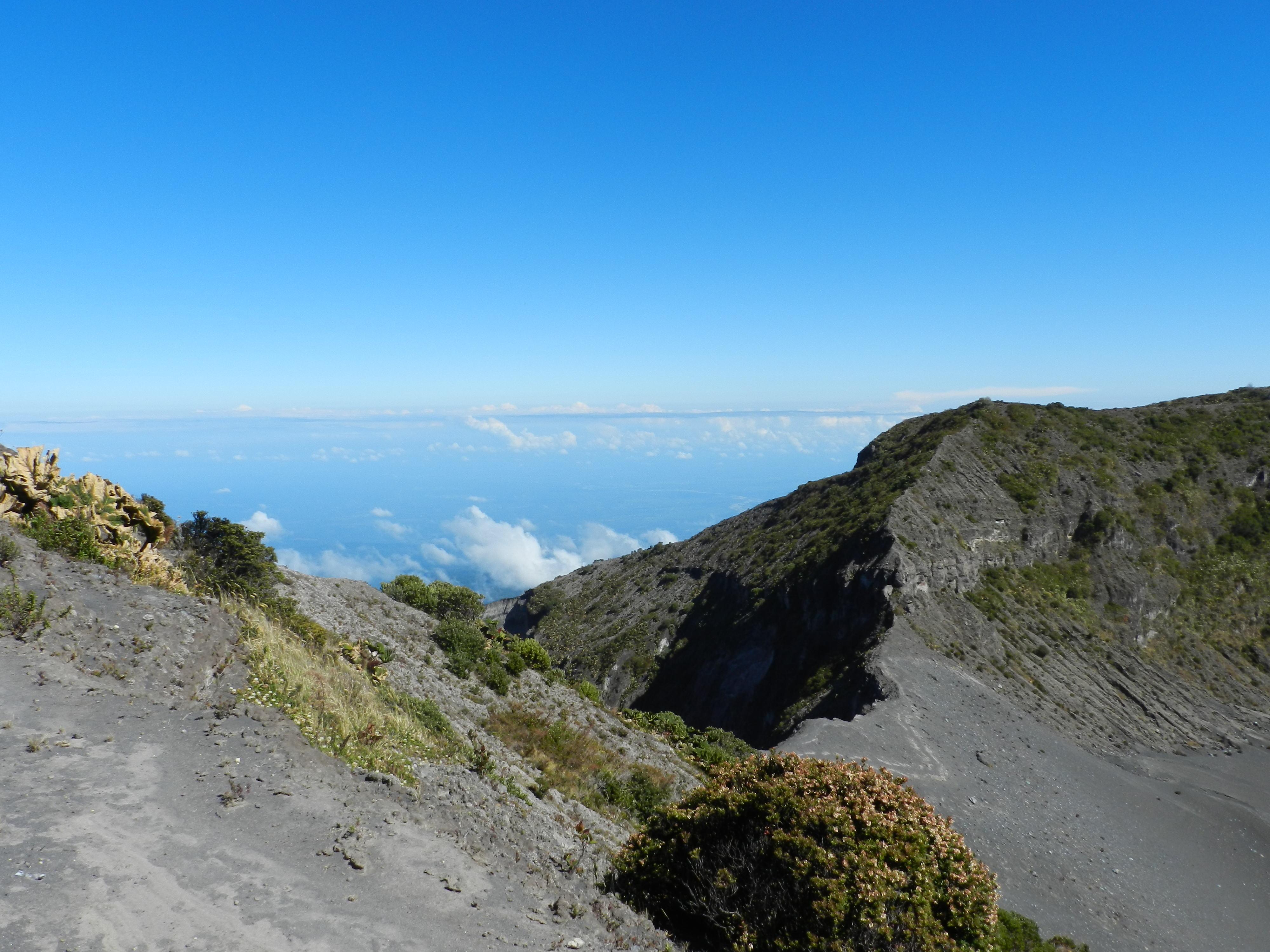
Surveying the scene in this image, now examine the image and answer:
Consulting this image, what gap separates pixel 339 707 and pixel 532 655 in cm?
1371

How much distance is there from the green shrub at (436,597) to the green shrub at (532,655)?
341 inches

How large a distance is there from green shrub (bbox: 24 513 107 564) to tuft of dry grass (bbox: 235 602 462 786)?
128 inches

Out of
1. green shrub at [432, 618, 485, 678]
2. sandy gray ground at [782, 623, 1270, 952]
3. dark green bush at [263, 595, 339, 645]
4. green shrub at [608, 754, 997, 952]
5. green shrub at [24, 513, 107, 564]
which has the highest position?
green shrub at [24, 513, 107, 564]

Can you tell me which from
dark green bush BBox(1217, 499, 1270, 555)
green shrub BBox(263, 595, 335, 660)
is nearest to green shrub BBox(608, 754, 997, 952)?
green shrub BBox(263, 595, 335, 660)

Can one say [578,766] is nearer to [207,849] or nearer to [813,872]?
[813,872]

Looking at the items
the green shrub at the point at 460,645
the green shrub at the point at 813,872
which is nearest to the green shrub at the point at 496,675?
the green shrub at the point at 460,645

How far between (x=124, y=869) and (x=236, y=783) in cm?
192

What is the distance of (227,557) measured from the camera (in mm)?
18172

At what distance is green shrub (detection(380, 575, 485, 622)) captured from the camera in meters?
35.5

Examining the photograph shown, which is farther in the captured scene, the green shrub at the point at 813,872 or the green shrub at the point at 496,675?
the green shrub at the point at 496,675

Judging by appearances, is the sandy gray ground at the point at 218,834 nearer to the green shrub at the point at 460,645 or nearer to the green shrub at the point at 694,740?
the green shrub at the point at 460,645

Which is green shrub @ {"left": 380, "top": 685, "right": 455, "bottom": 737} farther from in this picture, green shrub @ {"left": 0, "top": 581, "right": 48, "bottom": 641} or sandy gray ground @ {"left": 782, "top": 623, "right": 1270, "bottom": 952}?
sandy gray ground @ {"left": 782, "top": 623, "right": 1270, "bottom": 952}

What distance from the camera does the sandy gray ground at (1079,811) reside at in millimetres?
22094

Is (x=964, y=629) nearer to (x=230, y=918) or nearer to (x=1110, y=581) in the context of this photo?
(x=1110, y=581)
